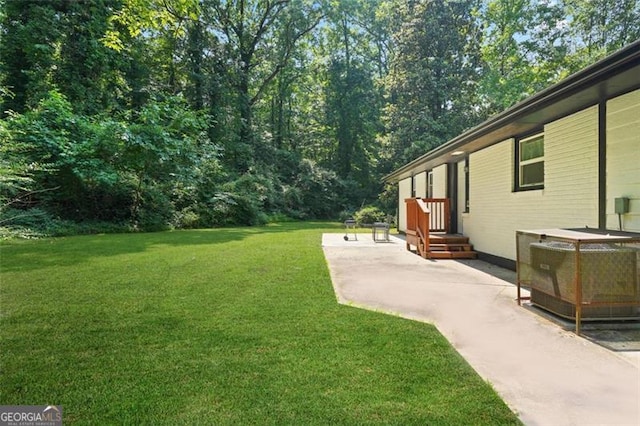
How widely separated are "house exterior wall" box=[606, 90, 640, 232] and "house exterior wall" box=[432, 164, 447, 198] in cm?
628

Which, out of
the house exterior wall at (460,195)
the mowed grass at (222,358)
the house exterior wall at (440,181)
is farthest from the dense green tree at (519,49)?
the mowed grass at (222,358)

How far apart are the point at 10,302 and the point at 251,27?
27045 mm

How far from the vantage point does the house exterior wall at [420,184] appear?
12895mm

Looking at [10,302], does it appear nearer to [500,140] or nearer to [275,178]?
[500,140]

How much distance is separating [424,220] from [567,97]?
4.54 metres

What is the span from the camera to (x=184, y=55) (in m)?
23.1

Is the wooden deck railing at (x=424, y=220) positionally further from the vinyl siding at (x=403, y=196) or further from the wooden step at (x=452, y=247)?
the vinyl siding at (x=403, y=196)

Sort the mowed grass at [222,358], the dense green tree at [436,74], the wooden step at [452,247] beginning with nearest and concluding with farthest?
the mowed grass at [222,358] < the wooden step at [452,247] < the dense green tree at [436,74]

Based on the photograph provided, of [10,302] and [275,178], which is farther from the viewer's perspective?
[275,178]

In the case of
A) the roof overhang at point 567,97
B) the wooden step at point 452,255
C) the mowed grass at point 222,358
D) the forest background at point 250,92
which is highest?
the forest background at point 250,92

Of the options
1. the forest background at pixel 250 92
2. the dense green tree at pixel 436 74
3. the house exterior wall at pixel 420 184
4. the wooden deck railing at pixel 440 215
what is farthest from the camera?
the dense green tree at pixel 436 74

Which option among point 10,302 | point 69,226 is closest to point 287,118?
point 69,226

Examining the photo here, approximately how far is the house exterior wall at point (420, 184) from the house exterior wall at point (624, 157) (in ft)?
26.9

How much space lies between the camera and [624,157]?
4410 millimetres
